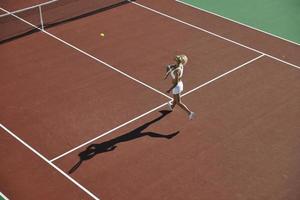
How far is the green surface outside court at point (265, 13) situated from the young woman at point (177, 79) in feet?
23.3

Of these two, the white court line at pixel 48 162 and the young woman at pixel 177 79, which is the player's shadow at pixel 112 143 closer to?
the white court line at pixel 48 162

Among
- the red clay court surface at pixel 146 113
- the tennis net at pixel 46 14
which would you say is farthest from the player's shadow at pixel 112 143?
the tennis net at pixel 46 14

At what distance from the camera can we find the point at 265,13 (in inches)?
851

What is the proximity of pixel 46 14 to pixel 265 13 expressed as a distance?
9253mm

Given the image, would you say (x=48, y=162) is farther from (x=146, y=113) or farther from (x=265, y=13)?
(x=265, y=13)

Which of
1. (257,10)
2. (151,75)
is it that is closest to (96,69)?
(151,75)

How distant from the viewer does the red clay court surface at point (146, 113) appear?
12383 mm

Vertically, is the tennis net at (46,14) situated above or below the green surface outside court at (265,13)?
above

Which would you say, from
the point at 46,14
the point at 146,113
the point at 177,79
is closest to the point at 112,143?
the point at 146,113

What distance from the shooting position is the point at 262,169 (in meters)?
12.9

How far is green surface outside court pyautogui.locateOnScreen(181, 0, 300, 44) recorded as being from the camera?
20.2 m

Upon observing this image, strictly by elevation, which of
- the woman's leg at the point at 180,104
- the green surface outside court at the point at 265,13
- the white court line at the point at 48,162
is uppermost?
the woman's leg at the point at 180,104

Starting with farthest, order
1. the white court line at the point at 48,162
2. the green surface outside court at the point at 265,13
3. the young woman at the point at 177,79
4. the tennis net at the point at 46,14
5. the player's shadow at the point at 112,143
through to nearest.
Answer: the green surface outside court at the point at 265,13, the tennis net at the point at 46,14, the young woman at the point at 177,79, the player's shadow at the point at 112,143, the white court line at the point at 48,162

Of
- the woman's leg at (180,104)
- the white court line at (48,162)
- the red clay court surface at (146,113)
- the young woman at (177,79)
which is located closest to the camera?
the white court line at (48,162)
